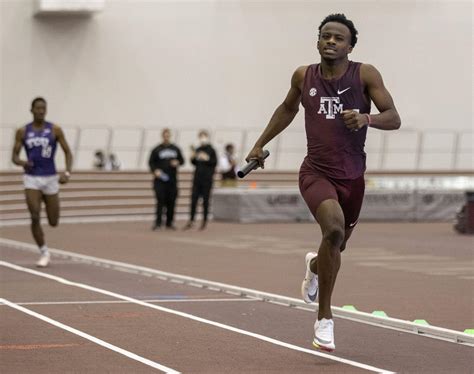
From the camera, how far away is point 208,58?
39969 millimetres

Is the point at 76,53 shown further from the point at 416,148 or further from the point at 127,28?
the point at 416,148

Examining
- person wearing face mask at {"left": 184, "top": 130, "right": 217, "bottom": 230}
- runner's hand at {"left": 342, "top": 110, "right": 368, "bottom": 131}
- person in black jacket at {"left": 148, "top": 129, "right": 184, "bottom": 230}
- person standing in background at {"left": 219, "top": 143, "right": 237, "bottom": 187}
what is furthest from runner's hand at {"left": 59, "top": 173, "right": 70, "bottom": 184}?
person standing in background at {"left": 219, "top": 143, "right": 237, "bottom": 187}

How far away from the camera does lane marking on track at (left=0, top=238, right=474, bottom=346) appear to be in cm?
1014

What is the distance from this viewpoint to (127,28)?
3906cm

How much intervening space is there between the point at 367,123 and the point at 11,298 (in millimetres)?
5370

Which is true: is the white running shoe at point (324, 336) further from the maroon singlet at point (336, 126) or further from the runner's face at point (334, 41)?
the runner's face at point (334, 41)

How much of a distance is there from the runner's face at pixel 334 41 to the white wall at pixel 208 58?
91.3ft

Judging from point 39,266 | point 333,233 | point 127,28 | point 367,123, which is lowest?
point 39,266

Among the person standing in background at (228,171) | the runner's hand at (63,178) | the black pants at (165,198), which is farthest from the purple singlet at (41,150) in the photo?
the person standing in background at (228,171)

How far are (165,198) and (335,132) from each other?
18435 millimetres

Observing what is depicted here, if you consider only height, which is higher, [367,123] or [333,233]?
[367,123]

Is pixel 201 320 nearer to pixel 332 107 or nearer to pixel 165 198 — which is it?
pixel 332 107

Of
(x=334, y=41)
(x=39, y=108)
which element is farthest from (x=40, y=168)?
(x=334, y=41)

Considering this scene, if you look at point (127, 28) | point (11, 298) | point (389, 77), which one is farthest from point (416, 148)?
point (11, 298)
